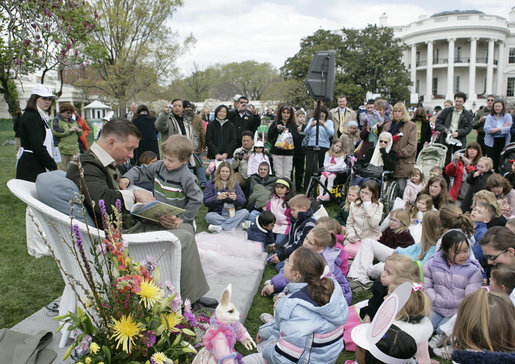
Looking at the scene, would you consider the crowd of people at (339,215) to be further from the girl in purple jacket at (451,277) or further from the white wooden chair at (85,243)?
the white wooden chair at (85,243)

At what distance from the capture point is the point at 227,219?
6496mm

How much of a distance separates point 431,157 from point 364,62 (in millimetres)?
32090

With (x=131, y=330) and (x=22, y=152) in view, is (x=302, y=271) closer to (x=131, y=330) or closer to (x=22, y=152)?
(x=131, y=330)

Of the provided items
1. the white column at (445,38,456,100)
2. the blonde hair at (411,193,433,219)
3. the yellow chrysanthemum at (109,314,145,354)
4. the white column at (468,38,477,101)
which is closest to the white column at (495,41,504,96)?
the white column at (468,38,477,101)

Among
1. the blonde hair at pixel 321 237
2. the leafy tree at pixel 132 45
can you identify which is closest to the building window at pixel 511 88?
the leafy tree at pixel 132 45

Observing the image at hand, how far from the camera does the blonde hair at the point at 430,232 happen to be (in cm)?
420

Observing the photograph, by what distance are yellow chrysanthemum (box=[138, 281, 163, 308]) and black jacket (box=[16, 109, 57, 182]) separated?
4.24 meters

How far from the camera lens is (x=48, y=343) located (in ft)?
9.45

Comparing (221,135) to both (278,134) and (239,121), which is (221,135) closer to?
(239,121)

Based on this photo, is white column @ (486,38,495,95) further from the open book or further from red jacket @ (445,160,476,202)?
the open book

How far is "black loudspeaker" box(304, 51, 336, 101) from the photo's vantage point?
7234 mm

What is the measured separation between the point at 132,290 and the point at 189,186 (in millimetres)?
1923

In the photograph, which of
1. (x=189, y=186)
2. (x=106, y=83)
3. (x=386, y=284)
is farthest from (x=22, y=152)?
Answer: (x=106, y=83)

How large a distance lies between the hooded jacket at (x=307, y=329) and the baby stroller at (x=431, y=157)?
5.86 m
